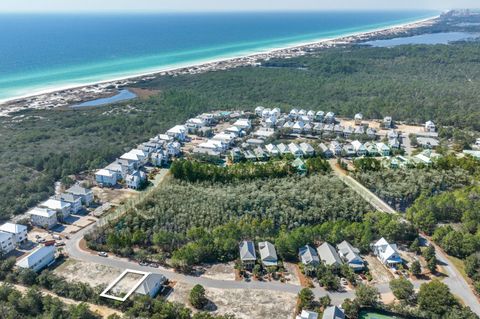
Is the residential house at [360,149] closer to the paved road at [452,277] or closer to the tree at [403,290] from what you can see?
the paved road at [452,277]

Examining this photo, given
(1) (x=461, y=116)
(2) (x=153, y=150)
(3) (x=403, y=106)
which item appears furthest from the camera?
(3) (x=403, y=106)

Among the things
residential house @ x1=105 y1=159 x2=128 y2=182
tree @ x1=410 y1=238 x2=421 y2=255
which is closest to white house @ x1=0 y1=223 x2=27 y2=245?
residential house @ x1=105 y1=159 x2=128 y2=182

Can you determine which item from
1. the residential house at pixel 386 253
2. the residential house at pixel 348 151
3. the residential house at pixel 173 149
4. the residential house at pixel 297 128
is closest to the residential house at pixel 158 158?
the residential house at pixel 173 149

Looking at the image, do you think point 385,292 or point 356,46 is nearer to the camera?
point 385,292

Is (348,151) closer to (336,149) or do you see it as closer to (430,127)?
(336,149)

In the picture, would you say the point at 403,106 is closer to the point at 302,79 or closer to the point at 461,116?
the point at 461,116

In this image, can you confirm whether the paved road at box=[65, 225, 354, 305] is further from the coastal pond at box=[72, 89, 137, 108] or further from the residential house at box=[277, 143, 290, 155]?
the coastal pond at box=[72, 89, 137, 108]

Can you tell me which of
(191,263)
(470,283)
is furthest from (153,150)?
(470,283)
